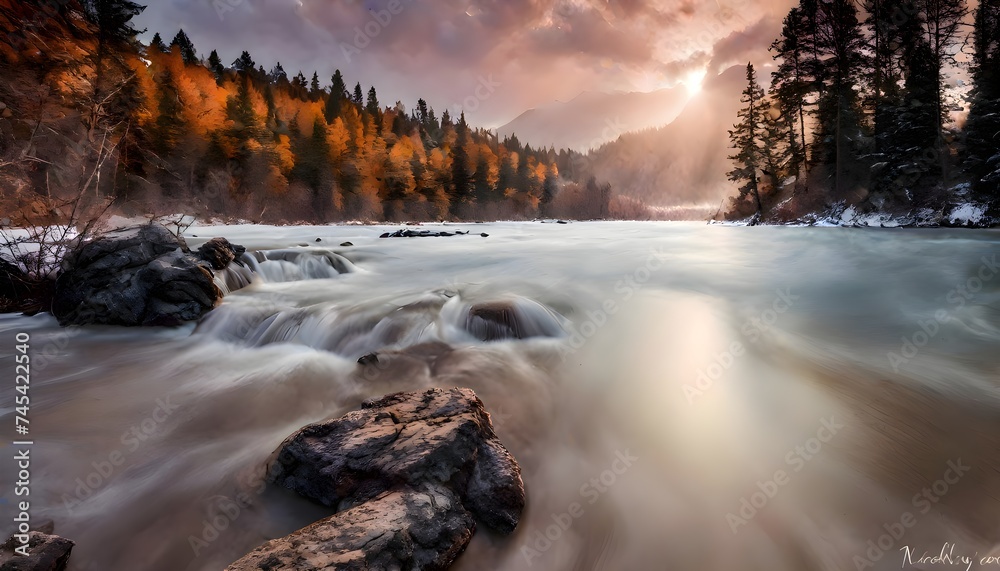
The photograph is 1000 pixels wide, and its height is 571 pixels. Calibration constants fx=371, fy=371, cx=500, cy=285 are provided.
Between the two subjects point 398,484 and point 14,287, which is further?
point 14,287

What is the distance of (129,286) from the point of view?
541 cm

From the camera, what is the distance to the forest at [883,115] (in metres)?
18.0

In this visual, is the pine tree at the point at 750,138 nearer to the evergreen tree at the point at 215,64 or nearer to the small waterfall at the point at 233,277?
the small waterfall at the point at 233,277

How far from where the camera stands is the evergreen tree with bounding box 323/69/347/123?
62.6 metres

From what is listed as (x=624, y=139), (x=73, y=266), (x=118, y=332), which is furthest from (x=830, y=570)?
(x=624, y=139)

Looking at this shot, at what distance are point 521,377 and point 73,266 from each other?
6.86m

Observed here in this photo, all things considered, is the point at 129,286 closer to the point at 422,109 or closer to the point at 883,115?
the point at 883,115

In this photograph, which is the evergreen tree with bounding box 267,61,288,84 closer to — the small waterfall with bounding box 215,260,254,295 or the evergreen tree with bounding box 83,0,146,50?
the evergreen tree with bounding box 83,0,146,50

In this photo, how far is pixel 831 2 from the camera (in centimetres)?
2397

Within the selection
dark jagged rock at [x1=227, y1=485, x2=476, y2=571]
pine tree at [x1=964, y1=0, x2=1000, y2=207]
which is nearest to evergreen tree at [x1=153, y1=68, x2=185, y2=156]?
dark jagged rock at [x1=227, y1=485, x2=476, y2=571]

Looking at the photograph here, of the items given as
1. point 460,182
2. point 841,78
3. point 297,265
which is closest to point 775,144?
point 841,78

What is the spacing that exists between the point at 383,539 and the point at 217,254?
7.79 m

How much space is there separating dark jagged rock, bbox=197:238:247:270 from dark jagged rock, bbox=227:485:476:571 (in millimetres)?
7165

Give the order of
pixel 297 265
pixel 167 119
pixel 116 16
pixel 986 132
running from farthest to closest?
1. pixel 167 119
2. pixel 116 16
3. pixel 986 132
4. pixel 297 265
